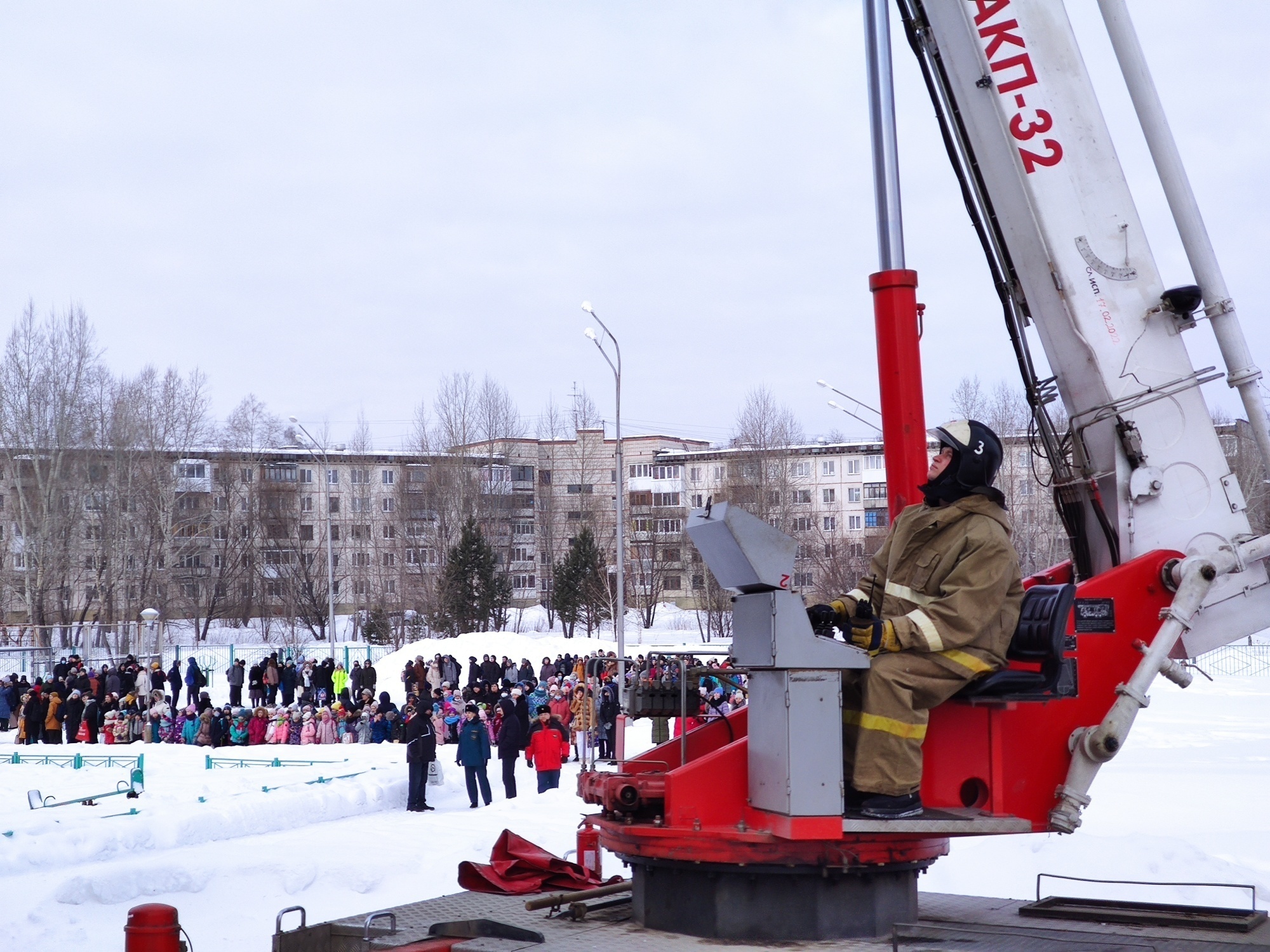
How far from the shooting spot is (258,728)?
27281 mm

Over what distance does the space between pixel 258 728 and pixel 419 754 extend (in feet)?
30.5

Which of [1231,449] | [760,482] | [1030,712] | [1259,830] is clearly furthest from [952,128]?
[760,482]

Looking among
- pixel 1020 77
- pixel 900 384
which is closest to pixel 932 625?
pixel 900 384

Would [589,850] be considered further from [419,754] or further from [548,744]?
[548,744]

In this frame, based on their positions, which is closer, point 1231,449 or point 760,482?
point 1231,449

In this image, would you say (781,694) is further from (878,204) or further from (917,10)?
(917,10)

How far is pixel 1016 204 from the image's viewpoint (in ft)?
21.6

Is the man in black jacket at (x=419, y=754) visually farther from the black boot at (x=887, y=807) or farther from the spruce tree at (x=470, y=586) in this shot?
the spruce tree at (x=470, y=586)

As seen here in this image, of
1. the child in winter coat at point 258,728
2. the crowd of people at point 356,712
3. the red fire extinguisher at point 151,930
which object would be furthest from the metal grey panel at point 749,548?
the child in winter coat at point 258,728

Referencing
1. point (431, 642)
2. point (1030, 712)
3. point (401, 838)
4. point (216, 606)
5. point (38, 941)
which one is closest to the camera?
point (1030, 712)

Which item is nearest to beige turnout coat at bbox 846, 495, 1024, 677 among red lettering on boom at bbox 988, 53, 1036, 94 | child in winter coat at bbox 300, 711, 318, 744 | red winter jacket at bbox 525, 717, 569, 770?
red lettering on boom at bbox 988, 53, 1036, 94

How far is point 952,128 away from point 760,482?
185 feet

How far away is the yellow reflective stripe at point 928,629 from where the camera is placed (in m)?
5.39

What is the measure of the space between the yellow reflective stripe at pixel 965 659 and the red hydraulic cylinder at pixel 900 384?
3.88 feet
